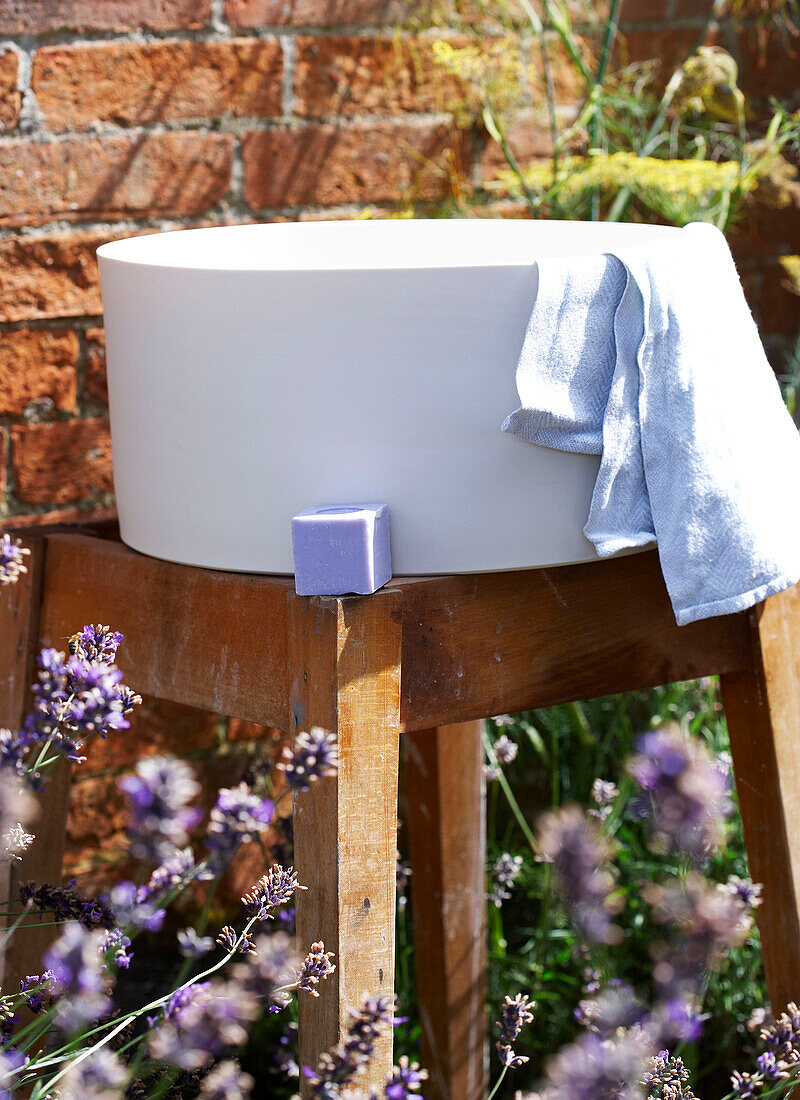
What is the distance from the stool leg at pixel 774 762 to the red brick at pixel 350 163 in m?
0.65

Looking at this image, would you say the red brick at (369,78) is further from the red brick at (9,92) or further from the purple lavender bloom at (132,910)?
the purple lavender bloom at (132,910)

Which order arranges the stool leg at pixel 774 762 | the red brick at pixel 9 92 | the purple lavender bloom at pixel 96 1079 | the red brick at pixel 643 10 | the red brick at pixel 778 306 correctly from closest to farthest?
1. the purple lavender bloom at pixel 96 1079
2. the stool leg at pixel 774 762
3. the red brick at pixel 9 92
4. the red brick at pixel 643 10
5. the red brick at pixel 778 306

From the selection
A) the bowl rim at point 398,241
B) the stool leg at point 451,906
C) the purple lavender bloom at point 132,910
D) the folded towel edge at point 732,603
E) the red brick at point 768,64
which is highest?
the red brick at point 768,64

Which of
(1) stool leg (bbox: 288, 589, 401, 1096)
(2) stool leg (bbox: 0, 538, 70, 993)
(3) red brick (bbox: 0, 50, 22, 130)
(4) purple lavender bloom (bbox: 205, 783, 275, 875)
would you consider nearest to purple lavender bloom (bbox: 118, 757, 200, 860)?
(4) purple lavender bloom (bbox: 205, 783, 275, 875)

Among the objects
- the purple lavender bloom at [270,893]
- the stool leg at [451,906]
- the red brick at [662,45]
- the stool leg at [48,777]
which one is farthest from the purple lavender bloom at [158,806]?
the red brick at [662,45]

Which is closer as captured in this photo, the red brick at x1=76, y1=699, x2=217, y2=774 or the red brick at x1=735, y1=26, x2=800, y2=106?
the red brick at x1=76, y1=699, x2=217, y2=774

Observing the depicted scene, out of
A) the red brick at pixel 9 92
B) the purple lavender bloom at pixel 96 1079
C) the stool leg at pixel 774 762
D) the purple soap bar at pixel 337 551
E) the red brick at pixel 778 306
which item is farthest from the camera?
the red brick at pixel 778 306

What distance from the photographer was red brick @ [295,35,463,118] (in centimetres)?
123

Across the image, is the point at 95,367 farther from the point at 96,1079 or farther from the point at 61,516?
the point at 96,1079

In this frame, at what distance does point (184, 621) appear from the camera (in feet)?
2.58

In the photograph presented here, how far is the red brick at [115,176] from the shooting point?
108 cm

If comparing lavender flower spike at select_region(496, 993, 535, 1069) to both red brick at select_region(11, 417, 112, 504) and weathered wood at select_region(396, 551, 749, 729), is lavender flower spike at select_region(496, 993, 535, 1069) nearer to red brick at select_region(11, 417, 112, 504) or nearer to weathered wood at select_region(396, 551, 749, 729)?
weathered wood at select_region(396, 551, 749, 729)

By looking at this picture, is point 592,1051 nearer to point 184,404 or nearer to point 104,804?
point 184,404

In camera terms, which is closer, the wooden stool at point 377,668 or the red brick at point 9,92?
the wooden stool at point 377,668
